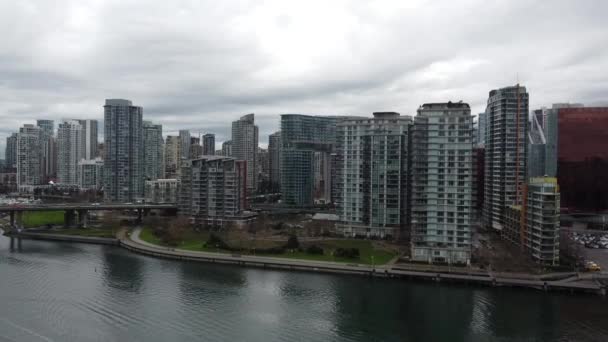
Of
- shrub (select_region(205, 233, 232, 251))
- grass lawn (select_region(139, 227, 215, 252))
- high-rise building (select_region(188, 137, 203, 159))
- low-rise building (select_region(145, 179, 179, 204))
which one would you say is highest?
high-rise building (select_region(188, 137, 203, 159))

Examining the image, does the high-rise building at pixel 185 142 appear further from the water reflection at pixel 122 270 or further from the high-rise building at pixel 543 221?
the high-rise building at pixel 543 221

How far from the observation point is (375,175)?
1348 inches

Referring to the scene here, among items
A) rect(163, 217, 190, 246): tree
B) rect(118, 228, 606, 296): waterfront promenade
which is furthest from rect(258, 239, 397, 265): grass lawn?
rect(163, 217, 190, 246): tree

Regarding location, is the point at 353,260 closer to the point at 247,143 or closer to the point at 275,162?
the point at 275,162

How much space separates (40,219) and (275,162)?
3751 cm

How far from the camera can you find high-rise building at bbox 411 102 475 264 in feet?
85.9

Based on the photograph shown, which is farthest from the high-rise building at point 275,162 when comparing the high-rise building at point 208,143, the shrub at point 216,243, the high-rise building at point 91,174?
the shrub at point 216,243

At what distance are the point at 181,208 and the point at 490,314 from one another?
29.5 metres

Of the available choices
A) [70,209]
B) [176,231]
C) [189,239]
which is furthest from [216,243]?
[70,209]

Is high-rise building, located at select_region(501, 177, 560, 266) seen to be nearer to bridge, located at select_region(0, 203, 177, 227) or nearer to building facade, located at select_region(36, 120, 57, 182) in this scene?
bridge, located at select_region(0, 203, 177, 227)

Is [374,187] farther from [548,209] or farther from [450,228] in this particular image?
[548,209]

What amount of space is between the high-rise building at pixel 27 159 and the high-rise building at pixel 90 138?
9.57 m

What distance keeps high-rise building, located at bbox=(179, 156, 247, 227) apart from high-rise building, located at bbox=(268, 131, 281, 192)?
31.5 m

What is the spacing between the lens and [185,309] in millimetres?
19328
